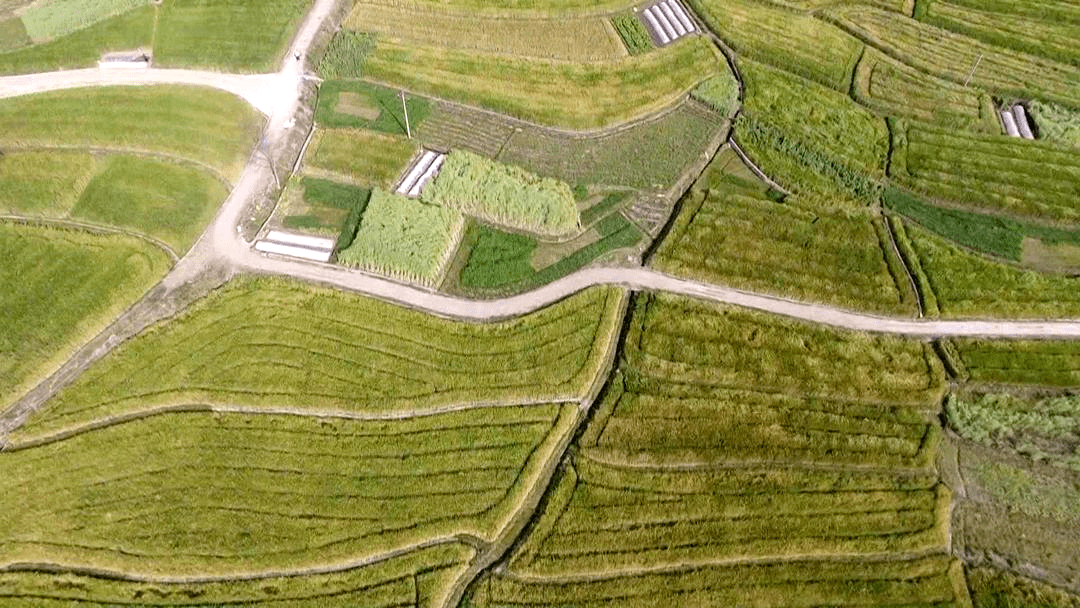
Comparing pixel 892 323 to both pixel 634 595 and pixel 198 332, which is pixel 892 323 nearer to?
pixel 634 595

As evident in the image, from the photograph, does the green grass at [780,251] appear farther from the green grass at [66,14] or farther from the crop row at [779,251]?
the green grass at [66,14]

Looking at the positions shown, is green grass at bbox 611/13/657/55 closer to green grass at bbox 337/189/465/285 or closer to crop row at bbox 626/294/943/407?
green grass at bbox 337/189/465/285

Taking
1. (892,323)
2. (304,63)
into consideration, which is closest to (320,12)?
(304,63)

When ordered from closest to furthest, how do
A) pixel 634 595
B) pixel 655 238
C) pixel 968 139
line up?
pixel 634 595, pixel 655 238, pixel 968 139

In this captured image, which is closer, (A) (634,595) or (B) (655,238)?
(A) (634,595)

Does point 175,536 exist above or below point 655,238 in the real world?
above

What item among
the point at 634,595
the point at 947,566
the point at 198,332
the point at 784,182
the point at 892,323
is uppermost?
the point at 198,332

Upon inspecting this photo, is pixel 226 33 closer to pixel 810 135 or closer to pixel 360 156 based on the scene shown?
pixel 360 156
